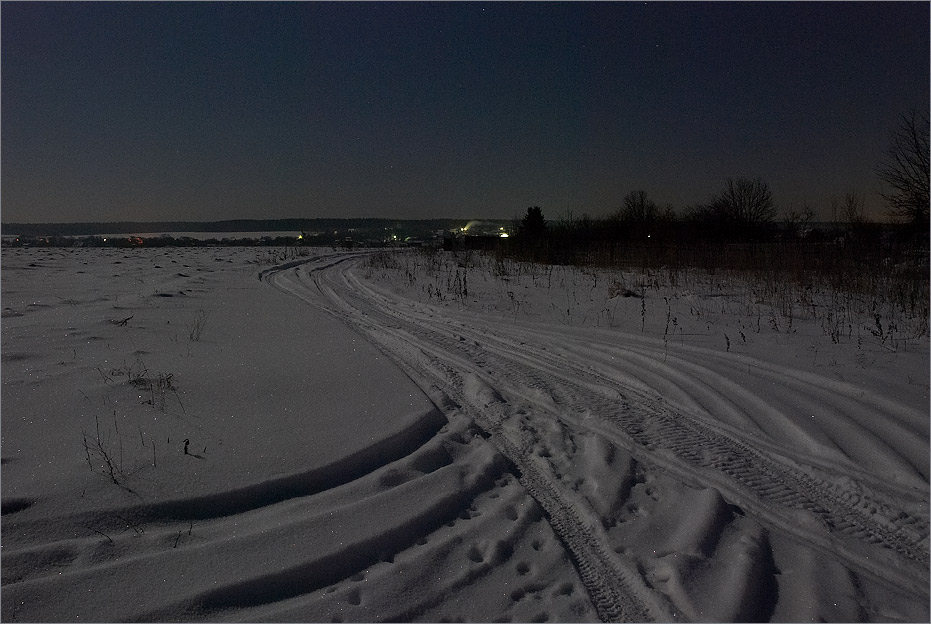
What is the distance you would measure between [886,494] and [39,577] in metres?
3.75

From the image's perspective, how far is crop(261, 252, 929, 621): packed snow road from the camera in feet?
6.37

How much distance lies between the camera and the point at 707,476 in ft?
9.08

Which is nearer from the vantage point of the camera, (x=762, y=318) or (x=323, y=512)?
(x=323, y=512)

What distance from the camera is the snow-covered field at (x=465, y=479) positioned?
1897mm

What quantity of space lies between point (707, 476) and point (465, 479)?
51.1 inches

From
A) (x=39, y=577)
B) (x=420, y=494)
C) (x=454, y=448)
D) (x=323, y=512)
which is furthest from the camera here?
(x=454, y=448)

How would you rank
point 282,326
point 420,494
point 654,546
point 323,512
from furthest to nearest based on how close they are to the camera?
point 282,326
point 420,494
point 323,512
point 654,546

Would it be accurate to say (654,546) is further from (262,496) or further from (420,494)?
(262,496)

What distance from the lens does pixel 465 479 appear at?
8.86ft

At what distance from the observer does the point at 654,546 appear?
217 centimetres

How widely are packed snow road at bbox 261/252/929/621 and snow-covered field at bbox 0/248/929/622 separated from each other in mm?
14

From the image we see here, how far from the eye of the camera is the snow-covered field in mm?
1897

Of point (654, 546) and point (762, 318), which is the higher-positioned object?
point (762, 318)

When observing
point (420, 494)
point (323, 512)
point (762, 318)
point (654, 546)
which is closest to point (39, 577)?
point (323, 512)
